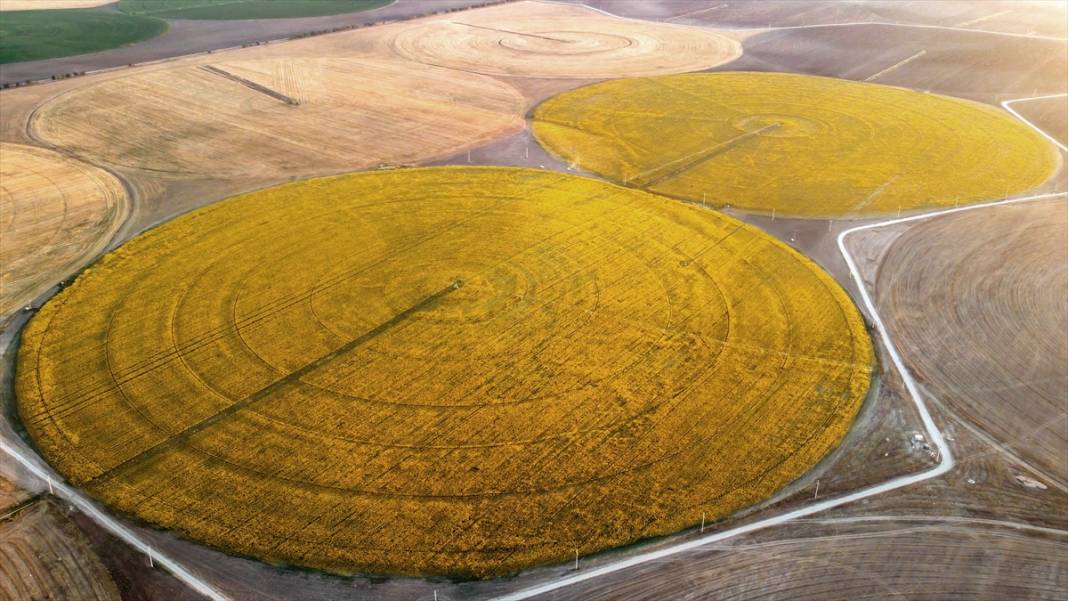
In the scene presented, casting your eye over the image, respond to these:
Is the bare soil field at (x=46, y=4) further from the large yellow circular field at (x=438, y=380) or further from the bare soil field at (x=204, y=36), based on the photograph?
the large yellow circular field at (x=438, y=380)

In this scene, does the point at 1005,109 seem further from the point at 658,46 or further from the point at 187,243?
the point at 187,243

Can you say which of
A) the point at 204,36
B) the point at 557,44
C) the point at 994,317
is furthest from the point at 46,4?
the point at 994,317

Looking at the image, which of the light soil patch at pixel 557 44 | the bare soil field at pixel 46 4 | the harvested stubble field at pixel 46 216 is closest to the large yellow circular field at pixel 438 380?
the harvested stubble field at pixel 46 216

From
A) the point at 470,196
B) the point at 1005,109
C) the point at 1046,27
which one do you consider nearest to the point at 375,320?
the point at 470,196

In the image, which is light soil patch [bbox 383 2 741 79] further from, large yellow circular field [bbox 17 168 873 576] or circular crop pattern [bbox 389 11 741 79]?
large yellow circular field [bbox 17 168 873 576]

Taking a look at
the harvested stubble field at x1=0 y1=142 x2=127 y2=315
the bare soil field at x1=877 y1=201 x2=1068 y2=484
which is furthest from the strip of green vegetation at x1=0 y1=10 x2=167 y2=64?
the bare soil field at x1=877 y1=201 x2=1068 y2=484
